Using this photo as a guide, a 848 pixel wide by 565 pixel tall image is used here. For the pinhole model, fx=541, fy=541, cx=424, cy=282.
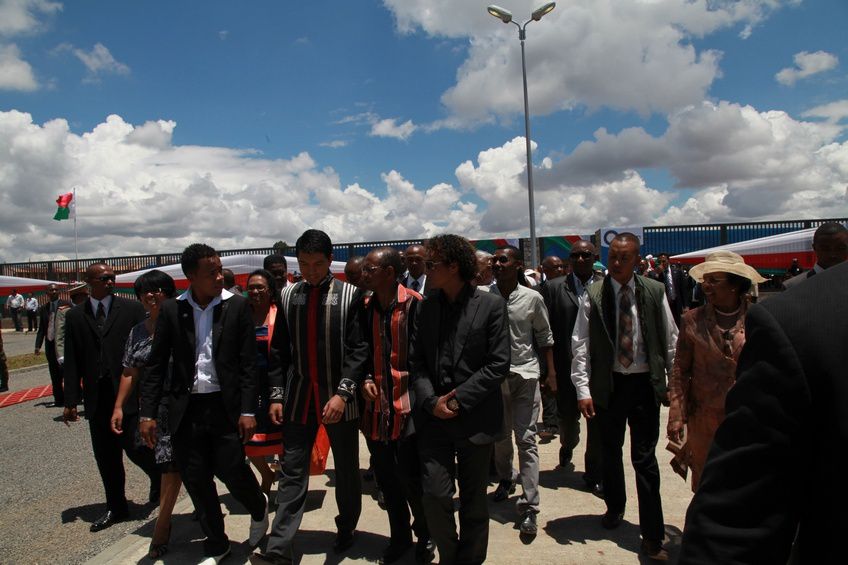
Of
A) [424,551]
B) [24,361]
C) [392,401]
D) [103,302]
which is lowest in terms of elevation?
[24,361]

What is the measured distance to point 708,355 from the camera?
311cm

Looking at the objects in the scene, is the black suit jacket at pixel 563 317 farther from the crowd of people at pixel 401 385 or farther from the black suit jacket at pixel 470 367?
the black suit jacket at pixel 470 367

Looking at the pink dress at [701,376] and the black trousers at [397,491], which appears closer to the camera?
the pink dress at [701,376]

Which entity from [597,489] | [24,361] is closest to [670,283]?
[597,489]

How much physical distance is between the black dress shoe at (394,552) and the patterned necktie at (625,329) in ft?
6.36

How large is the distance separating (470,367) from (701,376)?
1.34 meters

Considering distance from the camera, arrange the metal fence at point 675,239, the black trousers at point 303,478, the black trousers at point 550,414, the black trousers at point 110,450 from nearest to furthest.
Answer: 1. the black trousers at point 303,478
2. the black trousers at point 110,450
3. the black trousers at point 550,414
4. the metal fence at point 675,239

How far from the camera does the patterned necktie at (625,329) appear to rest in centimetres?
369

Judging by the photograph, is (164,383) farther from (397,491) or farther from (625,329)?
(625,329)

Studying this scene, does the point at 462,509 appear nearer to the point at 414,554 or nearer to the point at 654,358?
the point at 414,554

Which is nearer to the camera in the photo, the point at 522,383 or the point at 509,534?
the point at 509,534

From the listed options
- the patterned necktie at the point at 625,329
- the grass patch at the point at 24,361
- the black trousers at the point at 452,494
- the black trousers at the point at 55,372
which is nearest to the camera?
the black trousers at the point at 452,494

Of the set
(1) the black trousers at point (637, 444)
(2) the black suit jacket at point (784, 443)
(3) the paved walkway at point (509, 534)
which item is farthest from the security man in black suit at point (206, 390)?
(2) the black suit jacket at point (784, 443)

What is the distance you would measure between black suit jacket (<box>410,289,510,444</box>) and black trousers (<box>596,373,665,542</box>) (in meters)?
0.98
